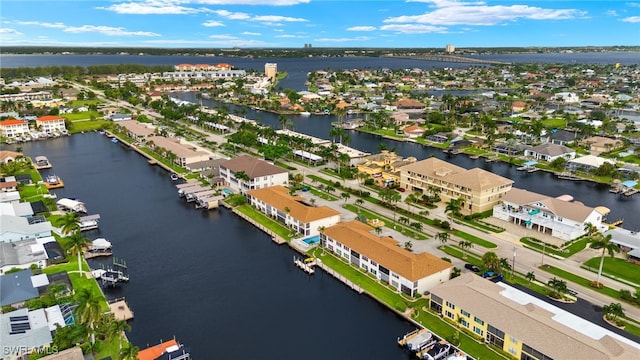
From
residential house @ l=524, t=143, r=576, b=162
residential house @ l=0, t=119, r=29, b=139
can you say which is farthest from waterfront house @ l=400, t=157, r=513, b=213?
residential house @ l=0, t=119, r=29, b=139

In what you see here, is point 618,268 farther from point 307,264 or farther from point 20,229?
point 20,229

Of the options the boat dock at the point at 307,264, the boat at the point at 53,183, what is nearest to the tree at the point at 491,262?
the boat dock at the point at 307,264

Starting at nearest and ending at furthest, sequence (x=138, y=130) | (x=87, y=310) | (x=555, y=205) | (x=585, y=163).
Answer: (x=87, y=310)
(x=555, y=205)
(x=585, y=163)
(x=138, y=130)

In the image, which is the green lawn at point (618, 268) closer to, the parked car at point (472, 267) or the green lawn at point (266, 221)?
the parked car at point (472, 267)

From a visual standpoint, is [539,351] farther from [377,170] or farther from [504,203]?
[377,170]

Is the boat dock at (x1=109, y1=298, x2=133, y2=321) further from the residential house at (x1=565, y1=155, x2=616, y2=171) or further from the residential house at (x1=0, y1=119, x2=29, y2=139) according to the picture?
the residential house at (x1=0, y1=119, x2=29, y2=139)

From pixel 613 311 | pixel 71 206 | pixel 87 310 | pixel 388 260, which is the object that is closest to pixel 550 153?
pixel 613 311

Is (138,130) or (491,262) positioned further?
(138,130)
